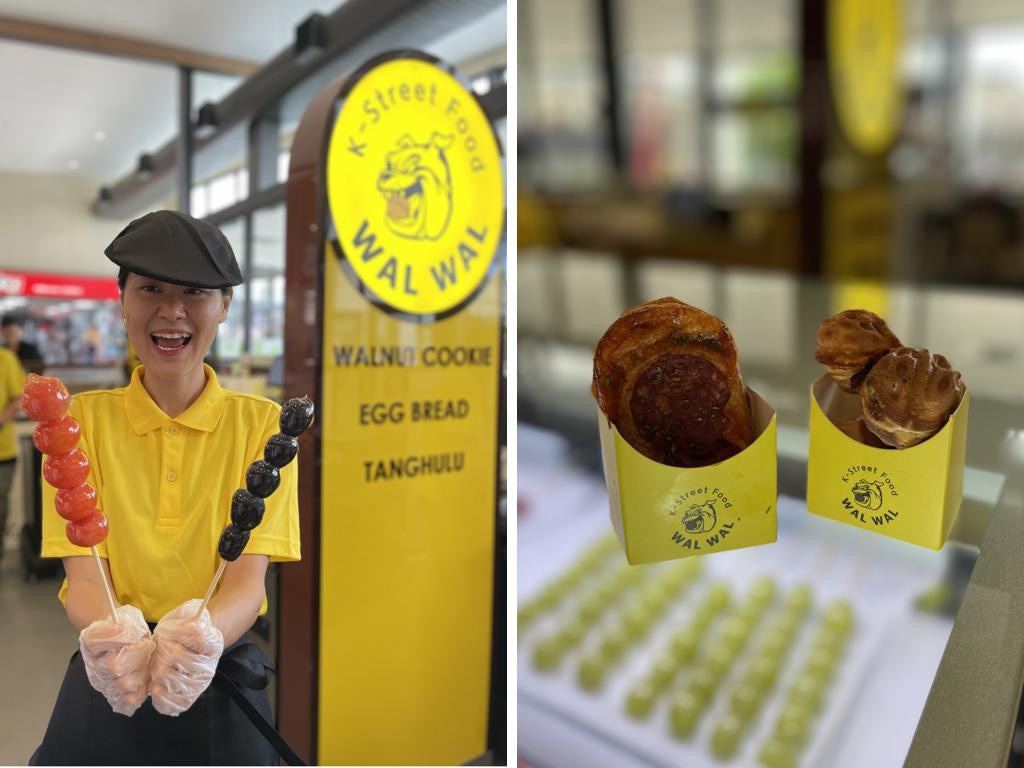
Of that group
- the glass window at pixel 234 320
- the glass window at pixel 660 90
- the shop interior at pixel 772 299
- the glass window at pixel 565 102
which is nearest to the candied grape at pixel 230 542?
the glass window at pixel 234 320

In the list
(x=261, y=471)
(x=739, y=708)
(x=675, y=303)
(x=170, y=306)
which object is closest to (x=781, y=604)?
(x=739, y=708)

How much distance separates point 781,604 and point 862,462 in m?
0.16

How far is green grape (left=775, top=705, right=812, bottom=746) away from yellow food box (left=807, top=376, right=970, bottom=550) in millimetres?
241


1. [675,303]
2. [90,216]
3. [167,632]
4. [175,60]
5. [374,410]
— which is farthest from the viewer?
[374,410]

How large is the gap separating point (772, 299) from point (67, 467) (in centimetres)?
234

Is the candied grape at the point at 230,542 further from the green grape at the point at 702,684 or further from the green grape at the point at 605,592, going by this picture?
the green grape at the point at 702,684

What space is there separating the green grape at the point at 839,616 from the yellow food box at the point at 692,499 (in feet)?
0.33

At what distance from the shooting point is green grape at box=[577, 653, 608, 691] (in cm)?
75

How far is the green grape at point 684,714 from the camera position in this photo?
671mm

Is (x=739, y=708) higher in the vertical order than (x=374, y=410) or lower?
lower

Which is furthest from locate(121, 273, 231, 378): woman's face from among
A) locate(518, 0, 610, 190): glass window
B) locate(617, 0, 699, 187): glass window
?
locate(617, 0, 699, 187): glass window

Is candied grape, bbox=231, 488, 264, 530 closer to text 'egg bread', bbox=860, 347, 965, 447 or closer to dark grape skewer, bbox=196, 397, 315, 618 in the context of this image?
dark grape skewer, bbox=196, 397, 315, 618

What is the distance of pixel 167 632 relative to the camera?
2.93ft

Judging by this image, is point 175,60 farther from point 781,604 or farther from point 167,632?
point 781,604
